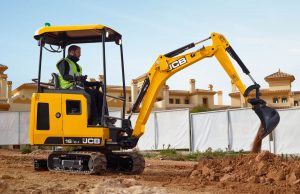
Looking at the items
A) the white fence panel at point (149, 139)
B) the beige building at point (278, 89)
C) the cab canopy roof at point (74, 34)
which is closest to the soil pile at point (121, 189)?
the cab canopy roof at point (74, 34)

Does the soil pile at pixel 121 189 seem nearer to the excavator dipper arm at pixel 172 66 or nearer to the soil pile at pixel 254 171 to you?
the soil pile at pixel 254 171

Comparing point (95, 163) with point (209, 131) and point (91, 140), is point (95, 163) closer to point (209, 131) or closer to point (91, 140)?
point (91, 140)

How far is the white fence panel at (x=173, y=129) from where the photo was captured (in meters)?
21.4

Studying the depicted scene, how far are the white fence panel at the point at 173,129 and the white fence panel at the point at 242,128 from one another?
226 cm

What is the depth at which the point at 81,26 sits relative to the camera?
1012 centimetres

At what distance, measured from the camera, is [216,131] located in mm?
20234

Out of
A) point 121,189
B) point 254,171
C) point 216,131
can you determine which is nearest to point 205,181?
point 254,171

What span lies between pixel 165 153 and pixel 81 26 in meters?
10.3

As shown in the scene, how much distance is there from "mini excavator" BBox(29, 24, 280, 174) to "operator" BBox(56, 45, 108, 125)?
0.48ft

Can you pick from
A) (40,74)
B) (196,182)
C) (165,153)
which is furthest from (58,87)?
(165,153)

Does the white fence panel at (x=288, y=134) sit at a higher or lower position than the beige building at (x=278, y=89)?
lower

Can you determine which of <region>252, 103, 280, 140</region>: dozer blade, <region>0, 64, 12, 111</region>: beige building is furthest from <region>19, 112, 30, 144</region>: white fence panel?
<region>252, 103, 280, 140</region>: dozer blade

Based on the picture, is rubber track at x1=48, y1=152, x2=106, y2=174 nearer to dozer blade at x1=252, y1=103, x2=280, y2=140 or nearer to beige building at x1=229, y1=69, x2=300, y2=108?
dozer blade at x1=252, y1=103, x2=280, y2=140

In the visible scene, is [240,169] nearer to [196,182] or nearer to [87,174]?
[196,182]
